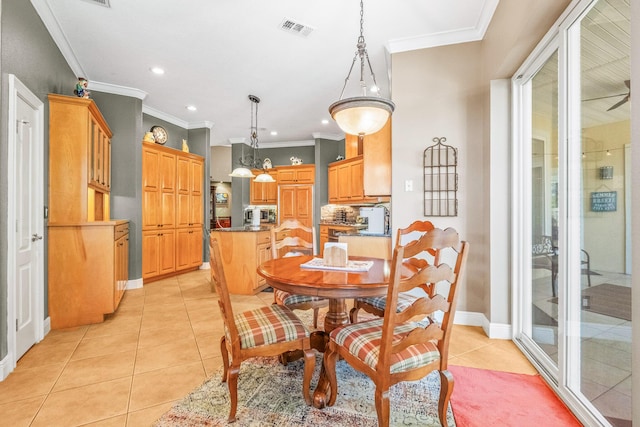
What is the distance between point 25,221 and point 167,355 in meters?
1.62

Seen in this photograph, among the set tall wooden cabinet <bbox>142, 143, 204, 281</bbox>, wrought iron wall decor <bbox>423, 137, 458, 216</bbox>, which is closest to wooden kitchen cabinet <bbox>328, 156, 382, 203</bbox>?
wrought iron wall decor <bbox>423, 137, 458, 216</bbox>

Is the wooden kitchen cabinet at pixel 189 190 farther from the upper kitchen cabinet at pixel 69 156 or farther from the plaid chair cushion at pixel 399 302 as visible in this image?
the plaid chair cushion at pixel 399 302

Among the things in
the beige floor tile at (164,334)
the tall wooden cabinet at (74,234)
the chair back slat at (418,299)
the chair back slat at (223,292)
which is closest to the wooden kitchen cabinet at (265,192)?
the tall wooden cabinet at (74,234)

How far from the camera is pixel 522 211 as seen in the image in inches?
101

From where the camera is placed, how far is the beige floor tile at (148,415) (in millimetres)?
1576

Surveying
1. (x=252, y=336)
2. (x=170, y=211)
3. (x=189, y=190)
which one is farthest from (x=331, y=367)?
(x=189, y=190)

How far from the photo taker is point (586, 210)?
169 cm

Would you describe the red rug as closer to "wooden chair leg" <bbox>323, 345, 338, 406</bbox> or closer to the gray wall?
"wooden chair leg" <bbox>323, 345, 338, 406</bbox>

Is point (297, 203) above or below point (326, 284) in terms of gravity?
above

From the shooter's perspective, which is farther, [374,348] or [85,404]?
[85,404]

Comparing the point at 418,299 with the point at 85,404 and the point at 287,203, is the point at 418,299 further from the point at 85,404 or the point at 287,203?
the point at 287,203

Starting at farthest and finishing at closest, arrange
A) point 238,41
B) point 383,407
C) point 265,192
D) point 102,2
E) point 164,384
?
point 265,192 → point 238,41 → point 102,2 → point 164,384 → point 383,407

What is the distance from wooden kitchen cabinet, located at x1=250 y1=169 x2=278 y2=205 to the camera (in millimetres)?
7379

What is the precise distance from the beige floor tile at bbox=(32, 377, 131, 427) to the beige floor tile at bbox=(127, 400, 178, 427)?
88mm
